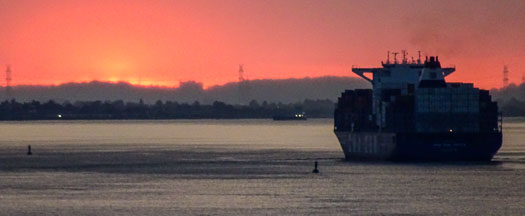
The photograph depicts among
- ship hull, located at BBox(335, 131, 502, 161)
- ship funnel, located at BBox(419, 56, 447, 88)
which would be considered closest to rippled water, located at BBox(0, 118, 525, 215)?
ship hull, located at BBox(335, 131, 502, 161)

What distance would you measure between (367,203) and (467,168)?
3316 cm

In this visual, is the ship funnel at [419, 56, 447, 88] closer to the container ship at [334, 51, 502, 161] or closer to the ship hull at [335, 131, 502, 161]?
the container ship at [334, 51, 502, 161]

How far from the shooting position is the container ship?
112 meters

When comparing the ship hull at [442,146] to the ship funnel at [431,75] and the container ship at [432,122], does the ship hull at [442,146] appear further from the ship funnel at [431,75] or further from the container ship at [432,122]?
the ship funnel at [431,75]

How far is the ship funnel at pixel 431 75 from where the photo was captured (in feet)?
387

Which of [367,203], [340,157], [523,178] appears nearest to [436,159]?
[523,178]

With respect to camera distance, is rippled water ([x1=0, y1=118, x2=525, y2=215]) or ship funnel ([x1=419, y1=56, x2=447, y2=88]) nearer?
rippled water ([x1=0, y1=118, x2=525, y2=215])

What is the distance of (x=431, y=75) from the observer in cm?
11831

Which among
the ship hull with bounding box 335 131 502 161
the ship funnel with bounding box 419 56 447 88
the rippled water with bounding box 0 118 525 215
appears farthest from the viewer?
the ship funnel with bounding box 419 56 447 88

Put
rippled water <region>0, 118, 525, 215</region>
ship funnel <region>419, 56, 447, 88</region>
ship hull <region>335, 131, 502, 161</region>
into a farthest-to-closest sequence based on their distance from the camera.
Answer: ship funnel <region>419, 56, 447, 88</region> < ship hull <region>335, 131, 502, 161</region> < rippled water <region>0, 118, 525, 215</region>

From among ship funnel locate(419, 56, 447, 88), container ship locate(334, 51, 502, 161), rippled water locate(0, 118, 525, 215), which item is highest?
ship funnel locate(419, 56, 447, 88)

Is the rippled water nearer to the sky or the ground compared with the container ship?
nearer to the ground

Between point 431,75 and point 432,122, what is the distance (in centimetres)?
697

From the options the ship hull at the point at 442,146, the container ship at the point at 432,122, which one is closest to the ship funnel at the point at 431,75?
the container ship at the point at 432,122
